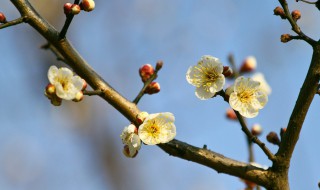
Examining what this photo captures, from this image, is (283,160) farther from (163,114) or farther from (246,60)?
(246,60)

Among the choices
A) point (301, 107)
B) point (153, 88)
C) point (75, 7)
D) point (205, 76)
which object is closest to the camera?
point (301, 107)

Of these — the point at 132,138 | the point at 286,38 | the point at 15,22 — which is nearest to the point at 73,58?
the point at 15,22

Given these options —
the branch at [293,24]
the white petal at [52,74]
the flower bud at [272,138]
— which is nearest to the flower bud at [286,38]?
the branch at [293,24]

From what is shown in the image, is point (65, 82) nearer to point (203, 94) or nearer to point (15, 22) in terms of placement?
point (15, 22)

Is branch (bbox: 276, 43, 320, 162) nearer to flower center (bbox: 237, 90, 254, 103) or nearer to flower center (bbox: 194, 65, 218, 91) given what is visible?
flower center (bbox: 237, 90, 254, 103)

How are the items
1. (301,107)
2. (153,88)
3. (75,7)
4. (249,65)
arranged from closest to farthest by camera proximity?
(301,107), (75,7), (153,88), (249,65)

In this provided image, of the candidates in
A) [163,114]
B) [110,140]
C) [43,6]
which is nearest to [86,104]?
[110,140]
